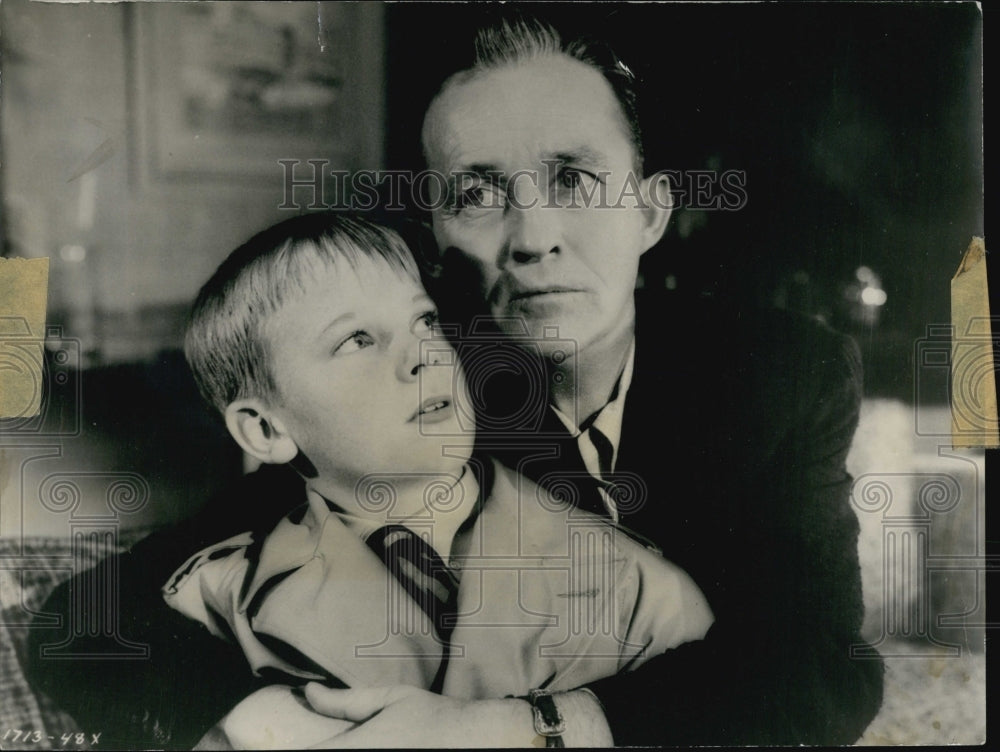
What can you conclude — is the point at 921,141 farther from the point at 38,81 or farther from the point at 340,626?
the point at 38,81

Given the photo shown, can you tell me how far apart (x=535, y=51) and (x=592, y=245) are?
0.47 m

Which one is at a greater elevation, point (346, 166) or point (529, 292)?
point (346, 166)

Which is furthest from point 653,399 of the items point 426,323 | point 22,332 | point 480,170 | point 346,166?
point 22,332

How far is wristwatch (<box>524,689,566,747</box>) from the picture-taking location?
204 cm

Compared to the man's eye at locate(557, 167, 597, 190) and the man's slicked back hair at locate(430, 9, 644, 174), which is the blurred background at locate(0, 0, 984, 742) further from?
the man's eye at locate(557, 167, 597, 190)

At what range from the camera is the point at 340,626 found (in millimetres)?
2027

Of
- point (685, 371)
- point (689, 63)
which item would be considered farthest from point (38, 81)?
point (685, 371)

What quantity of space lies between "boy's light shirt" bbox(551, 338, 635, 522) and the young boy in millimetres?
120

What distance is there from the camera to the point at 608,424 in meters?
2.09

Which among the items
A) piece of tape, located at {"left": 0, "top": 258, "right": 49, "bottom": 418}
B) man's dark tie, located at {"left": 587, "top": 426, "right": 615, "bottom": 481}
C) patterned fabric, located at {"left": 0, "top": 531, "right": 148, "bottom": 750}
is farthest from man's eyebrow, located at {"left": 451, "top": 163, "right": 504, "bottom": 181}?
patterned fabric, located at {"left": 0, "top": 531, "right": 148, "bottom": 750}

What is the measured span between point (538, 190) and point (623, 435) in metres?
0.60

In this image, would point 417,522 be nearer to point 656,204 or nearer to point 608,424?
point 608,424

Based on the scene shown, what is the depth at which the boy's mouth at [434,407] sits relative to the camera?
204 cm

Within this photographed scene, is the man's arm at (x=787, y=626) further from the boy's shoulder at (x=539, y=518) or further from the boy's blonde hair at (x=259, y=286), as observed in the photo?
the boy's blonde hair at (x=259, y=286)
